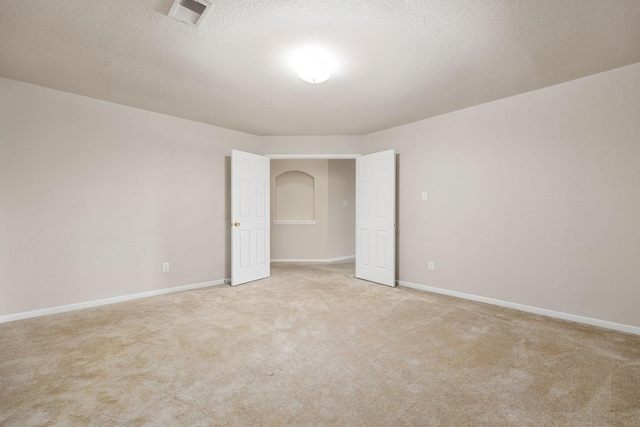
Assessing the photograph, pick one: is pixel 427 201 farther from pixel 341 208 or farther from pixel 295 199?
pixel 295 199

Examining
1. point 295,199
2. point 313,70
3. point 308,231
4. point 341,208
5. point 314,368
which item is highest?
point 313,70

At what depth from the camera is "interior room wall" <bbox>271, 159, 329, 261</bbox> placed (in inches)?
247

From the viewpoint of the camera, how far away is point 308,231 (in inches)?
249

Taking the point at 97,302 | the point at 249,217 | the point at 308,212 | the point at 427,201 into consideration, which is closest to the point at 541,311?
the point at 427,201

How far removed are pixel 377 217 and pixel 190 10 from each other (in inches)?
135

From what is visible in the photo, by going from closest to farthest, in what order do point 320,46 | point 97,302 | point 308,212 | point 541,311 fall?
point 320,46, point 541,311, point 97,302, point 308,212

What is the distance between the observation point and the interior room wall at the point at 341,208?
6.40 metres

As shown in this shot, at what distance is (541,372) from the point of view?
6.38 ft

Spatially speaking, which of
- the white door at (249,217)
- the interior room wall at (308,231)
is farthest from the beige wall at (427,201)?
the interior room wall at (308,231)

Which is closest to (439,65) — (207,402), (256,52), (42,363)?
(256,52)

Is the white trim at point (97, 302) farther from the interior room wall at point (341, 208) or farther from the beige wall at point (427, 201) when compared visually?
the interior room wall at point (341, 208)

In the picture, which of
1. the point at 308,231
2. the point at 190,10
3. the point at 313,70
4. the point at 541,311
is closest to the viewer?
the point at 190,10

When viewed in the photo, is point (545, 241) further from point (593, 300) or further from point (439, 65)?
point (439, 65)

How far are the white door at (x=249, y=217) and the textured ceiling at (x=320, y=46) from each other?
1.20 m
